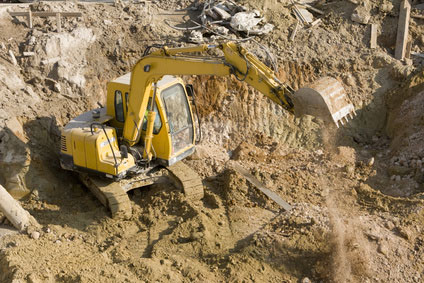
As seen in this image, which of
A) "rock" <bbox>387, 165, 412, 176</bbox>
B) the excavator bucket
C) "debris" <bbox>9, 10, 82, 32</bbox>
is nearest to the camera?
the excavator bucket

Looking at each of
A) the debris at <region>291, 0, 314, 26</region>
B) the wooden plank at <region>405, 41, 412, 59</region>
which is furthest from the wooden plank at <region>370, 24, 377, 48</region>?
the debris at <region>291, 0, 314, 26</region>

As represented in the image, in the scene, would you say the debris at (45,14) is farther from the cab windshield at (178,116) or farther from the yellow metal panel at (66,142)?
the cab windshield at (178,116)

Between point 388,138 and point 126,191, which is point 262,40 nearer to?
point 388,138

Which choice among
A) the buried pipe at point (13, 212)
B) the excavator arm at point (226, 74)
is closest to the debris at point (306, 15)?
the excavator arm at point (226, 74)

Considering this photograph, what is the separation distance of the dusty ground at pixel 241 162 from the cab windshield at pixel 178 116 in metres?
1.12

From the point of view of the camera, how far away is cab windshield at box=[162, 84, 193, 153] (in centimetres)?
1148

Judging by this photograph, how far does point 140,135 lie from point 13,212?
9.39ft

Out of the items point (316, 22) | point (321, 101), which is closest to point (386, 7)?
point (316, 22)

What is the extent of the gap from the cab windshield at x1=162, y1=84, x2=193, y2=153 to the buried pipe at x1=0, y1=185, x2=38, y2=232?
10.5ft

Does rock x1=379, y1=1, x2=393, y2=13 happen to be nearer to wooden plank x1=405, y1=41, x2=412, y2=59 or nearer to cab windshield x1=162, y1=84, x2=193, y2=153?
wooden plank x1=405, y1=41, x2=412, y2=59

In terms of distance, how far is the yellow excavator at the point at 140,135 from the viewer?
10.8 meters

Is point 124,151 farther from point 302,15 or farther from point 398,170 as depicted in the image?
point 302,15

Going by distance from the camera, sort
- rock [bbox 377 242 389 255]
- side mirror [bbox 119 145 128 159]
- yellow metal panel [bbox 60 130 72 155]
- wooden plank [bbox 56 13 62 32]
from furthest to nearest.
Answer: wooden plank [bbox 56 13 62 32], yellow metal panel [bbox 60 130 72 155], side mirror [bbox 119 145 128 159], rock [bbox 377 242 389 255]

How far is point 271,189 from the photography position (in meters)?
12.4
